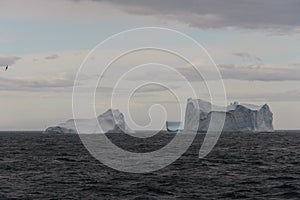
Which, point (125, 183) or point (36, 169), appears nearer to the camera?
point (125, 183)

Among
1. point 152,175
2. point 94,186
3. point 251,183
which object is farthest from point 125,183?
point 251,183

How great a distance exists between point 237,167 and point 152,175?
13.7 meters

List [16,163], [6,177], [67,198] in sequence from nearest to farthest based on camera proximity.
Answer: [67,198] < [6,177] < [16,163]

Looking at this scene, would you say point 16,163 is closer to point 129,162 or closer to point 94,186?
point 129,162

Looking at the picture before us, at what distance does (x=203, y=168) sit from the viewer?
63.4 meters

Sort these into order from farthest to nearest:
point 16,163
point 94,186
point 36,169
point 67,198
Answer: point 16,163 → point 36,169 → point 94,186 → point 67,198

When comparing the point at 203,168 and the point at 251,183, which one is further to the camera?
the point at 203,168

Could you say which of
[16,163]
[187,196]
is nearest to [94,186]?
[187,196]

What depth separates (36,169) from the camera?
6291cm

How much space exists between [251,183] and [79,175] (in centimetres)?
1971

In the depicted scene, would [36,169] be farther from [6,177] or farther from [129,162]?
[129,162]

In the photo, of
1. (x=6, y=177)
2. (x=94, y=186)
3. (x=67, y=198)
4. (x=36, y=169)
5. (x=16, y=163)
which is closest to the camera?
(x=67, y=198)

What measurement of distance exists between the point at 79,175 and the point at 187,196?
1893 cm

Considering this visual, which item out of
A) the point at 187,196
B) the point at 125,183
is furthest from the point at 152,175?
the point at 187,196
